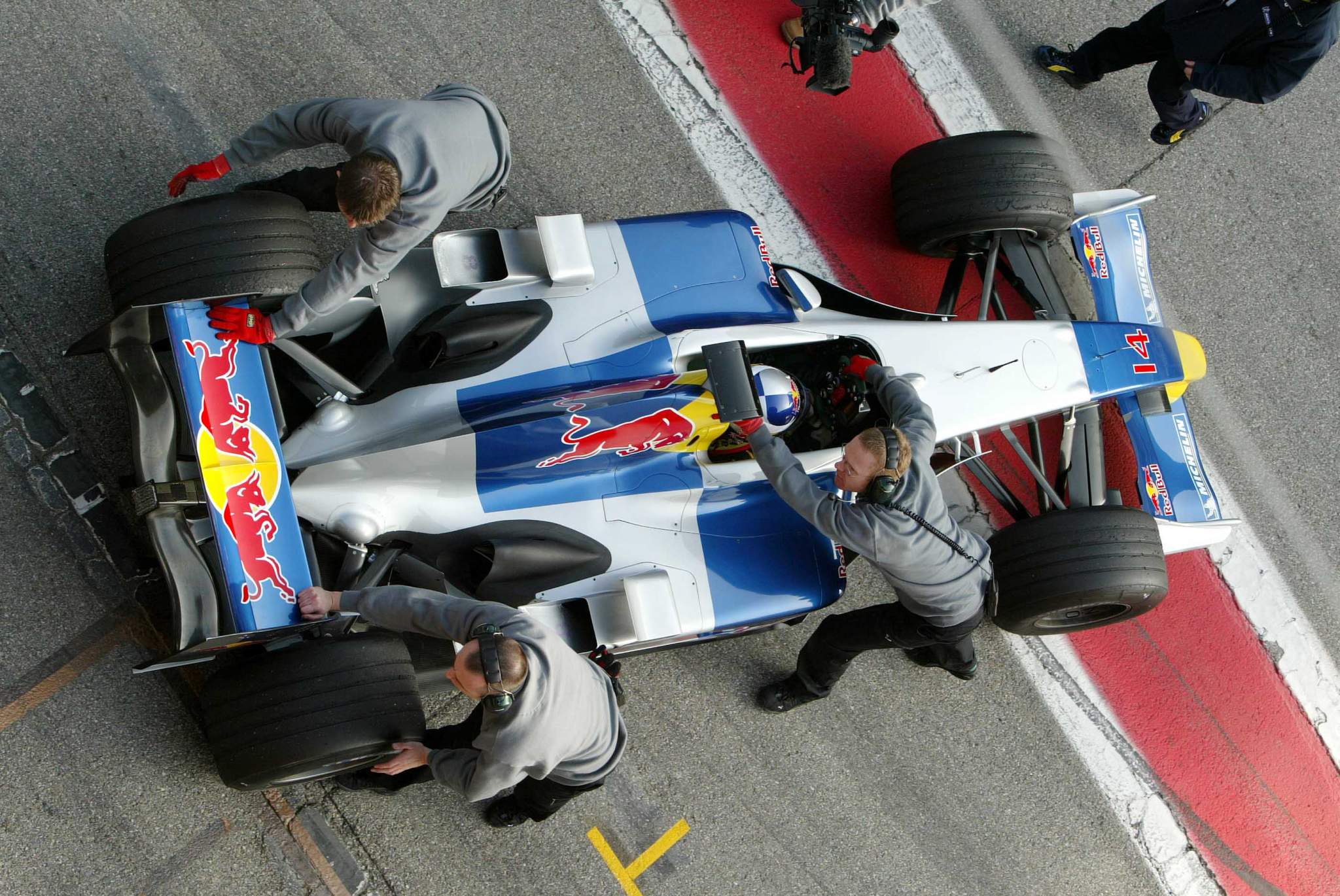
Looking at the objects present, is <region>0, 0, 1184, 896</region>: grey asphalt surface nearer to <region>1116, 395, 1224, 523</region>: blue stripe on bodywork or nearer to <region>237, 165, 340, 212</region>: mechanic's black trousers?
<region>237, 165, 340, 212</region>: mechanic's black trousers

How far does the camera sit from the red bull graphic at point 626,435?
366 cm

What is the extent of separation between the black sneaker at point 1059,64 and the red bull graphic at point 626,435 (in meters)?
3.69

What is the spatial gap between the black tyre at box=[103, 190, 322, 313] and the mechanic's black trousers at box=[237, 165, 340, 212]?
0.46 meters

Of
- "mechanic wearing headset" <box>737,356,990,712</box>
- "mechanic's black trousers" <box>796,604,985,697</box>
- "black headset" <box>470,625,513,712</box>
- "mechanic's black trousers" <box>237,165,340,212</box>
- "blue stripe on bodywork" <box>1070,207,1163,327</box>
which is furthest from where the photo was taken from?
"blue stripe on bodywork" <box>1070,207,1163,327</box>

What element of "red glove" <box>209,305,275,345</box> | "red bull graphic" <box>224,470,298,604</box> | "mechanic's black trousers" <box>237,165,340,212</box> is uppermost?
"mechanic's black trousers" <box>237,165,340,212</box>

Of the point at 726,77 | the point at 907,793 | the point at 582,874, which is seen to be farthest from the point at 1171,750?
the point at 726,77

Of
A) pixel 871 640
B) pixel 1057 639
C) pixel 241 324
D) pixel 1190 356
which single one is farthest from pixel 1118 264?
pixel 241 324

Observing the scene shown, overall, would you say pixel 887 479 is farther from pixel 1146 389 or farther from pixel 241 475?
pixel 241 475

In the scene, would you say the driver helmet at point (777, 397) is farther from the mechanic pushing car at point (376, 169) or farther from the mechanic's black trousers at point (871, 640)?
the mechanic pushing car at point (376, 169)

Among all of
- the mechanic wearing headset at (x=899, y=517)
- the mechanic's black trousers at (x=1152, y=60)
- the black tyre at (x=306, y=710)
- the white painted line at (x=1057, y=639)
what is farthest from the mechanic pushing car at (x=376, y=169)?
the mechanic's black trousers at (x=1152, y=60)

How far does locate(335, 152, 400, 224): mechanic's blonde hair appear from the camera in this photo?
3066mm

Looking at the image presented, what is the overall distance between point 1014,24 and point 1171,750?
4201mm

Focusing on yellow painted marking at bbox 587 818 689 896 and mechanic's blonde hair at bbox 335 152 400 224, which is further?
yellow painted marking at bbox 587 818 689 896

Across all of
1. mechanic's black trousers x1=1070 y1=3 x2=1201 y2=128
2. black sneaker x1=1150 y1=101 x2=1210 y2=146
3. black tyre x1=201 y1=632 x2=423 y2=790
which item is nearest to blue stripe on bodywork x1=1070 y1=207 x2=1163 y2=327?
mechanic's black trousers x1=1070 y1=3 x2=1201 y2=128
